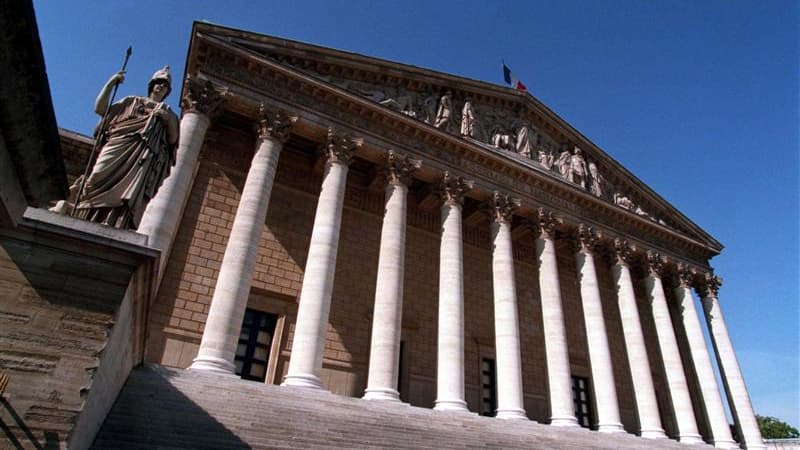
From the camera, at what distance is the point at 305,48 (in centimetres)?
1467

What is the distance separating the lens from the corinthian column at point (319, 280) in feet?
35.5

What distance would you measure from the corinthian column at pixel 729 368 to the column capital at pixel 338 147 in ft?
57.3

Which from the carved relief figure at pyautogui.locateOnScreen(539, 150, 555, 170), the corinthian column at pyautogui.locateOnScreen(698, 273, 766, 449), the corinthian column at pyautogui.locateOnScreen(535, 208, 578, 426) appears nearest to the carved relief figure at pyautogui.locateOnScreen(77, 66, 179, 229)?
the corinthian column at pyautogui.locateOnScreen(535, 208, 578, 426)

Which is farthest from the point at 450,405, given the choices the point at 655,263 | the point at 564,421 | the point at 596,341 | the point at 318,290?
the point at 655,263

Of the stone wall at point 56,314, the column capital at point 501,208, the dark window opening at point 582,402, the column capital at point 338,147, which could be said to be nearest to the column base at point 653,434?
the dark window opening at point 582,402

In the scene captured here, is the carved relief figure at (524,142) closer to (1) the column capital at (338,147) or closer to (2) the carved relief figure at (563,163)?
(2) the carved relief figure at (563,163)

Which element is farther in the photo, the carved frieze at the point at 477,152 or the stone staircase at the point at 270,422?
the carved frieze at the point at 477,152

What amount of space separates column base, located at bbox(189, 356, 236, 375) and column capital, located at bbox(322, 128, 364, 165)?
627 cm

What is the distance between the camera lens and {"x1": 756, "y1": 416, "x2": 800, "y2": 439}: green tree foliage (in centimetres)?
5475

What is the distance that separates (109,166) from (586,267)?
1611cm

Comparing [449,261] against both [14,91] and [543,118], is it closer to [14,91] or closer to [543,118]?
[543,118]

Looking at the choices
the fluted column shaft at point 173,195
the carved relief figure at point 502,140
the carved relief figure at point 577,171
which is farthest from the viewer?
the carved relief figure at point 577,171

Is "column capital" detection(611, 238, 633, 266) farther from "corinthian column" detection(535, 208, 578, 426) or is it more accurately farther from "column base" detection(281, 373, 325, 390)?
"column base" detection(281, 373, 325, 390)

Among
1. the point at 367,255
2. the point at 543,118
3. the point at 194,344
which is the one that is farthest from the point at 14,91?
the point at 543,118
